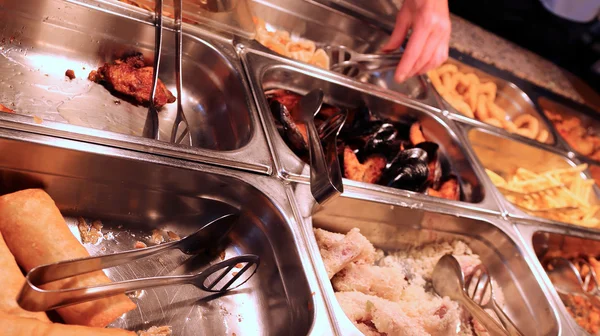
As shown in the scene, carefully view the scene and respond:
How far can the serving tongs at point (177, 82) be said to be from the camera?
195cm

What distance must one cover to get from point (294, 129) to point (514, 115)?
2.51 meters

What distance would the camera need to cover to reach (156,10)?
214 cm

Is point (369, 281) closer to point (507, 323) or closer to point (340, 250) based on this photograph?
point (340, 250)

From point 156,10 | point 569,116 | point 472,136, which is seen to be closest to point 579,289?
point 472,136

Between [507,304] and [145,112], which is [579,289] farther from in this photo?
[145,112]

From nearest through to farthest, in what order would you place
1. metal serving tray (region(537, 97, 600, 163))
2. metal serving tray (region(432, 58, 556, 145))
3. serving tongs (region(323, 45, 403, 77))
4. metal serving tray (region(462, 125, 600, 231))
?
serving tongs (region(323, 45, 403, 77)) → metal serving tray (region(462, 125, 600, 231)) → metal serving tray (region(432, 58, 556, 145)) → metal serving tray (region(537, 97, 600, 163))

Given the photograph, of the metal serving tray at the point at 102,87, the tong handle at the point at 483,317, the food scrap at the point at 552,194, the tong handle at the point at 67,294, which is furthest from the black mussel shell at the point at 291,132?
the food scrap at the point at 552,194

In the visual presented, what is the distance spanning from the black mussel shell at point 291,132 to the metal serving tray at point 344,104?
55 millimetres

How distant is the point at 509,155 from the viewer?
10.8 feet

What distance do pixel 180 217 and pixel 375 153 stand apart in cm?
111

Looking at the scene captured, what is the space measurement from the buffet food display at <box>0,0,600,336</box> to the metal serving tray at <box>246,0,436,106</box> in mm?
22

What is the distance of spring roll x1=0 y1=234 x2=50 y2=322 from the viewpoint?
112 cm

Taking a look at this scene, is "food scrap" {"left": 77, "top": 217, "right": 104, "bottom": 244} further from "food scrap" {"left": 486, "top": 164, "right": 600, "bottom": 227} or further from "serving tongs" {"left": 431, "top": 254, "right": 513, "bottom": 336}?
"food scrap" {"left": 486, "top": 164, "right": 600, "bottom": 227}

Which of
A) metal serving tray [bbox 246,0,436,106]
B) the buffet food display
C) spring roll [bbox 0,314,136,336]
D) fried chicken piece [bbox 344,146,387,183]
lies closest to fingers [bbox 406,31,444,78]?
the buffet food display
